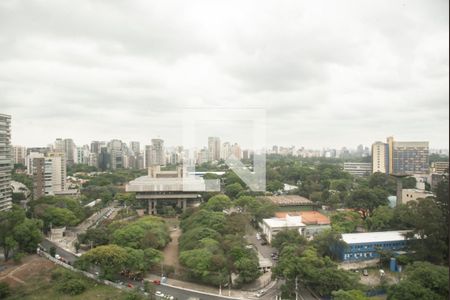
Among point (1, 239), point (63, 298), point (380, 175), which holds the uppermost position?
point (380, 175)

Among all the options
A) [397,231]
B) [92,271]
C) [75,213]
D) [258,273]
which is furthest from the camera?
[75,213]

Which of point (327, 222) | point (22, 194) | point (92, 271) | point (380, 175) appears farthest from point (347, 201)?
point (22, 194)

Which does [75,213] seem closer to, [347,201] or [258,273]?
[258,273]

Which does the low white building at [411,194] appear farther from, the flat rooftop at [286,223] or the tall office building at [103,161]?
the tall office building at [103,161]

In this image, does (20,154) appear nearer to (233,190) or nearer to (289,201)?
(233,190)

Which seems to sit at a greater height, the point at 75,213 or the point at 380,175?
the point at 380,175

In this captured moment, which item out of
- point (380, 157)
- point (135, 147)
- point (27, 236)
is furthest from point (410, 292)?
point (135, 147)
